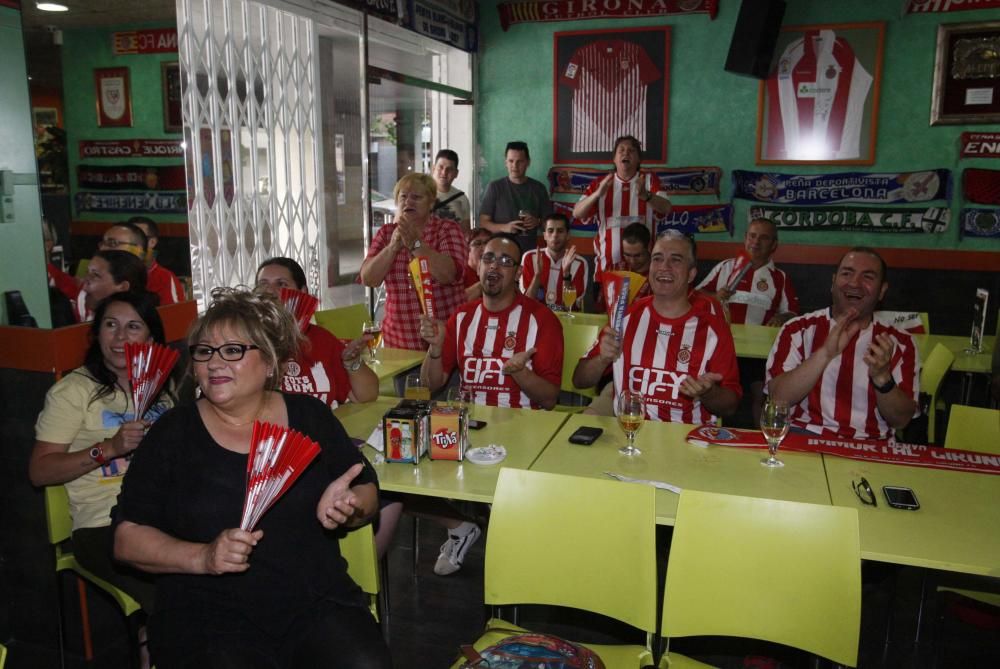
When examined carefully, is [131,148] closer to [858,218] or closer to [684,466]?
[684,466]

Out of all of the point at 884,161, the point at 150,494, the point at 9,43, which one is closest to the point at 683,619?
the point at 150,494

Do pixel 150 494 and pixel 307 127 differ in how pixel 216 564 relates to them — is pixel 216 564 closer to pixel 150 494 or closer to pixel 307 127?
pixel 150 494

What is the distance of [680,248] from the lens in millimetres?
3104

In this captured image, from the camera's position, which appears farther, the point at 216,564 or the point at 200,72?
the point at 200,72

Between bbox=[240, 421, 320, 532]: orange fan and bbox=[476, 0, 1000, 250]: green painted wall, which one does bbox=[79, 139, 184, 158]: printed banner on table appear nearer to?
bbox=[240, 421, 320, 532]: orange fan

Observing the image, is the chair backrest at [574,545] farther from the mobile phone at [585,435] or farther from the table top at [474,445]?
the mobile phone at [585,435]

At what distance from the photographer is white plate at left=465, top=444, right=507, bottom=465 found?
2.38 meters

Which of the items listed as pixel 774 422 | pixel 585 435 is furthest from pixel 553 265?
pixel 774 422

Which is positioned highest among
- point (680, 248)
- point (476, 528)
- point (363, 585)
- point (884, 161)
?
point (884, 161)

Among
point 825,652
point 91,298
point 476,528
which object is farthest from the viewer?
point 476,528

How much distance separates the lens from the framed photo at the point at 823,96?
639cm

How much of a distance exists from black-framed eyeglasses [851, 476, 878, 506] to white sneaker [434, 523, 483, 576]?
1643 millimetres

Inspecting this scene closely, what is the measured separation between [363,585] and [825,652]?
1156mm

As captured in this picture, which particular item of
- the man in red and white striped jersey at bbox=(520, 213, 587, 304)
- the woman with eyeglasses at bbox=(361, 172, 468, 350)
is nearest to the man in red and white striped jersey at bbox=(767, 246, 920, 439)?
the woman with eyeglasses at bbox=(361, 172, 468, 350)
